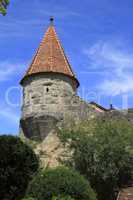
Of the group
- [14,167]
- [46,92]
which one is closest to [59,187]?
[14,167]

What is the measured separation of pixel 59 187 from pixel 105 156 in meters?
7.67

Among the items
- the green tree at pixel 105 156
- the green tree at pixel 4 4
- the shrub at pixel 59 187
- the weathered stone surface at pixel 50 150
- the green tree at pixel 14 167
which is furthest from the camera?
the weathered stone surface at pixel 50 150

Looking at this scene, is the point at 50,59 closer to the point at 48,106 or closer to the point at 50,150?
the point at 48,106

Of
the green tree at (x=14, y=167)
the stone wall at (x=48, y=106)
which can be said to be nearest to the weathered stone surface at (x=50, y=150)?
the stone wall at (x=48, y=106)

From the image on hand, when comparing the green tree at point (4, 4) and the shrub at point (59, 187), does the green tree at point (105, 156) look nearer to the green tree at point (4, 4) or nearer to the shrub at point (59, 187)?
the shrub at point (59, 187)

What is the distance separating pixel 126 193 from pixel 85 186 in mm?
2797

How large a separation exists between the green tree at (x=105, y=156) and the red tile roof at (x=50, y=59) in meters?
4.74

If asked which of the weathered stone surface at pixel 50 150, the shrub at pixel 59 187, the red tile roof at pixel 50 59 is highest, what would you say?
the red tile roof at pixel 50 59

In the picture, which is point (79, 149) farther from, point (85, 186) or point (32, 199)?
point (32, 199)

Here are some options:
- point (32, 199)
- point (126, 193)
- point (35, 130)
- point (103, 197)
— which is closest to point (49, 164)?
point (35, 130)

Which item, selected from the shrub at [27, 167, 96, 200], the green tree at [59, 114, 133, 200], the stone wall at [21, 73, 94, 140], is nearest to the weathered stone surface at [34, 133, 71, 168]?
the stone wall at [21, 73, 94, 140]

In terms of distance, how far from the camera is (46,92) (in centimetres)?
3044

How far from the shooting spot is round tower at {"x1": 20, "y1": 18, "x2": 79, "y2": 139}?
30016mm

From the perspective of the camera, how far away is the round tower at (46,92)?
3002 centimetres
